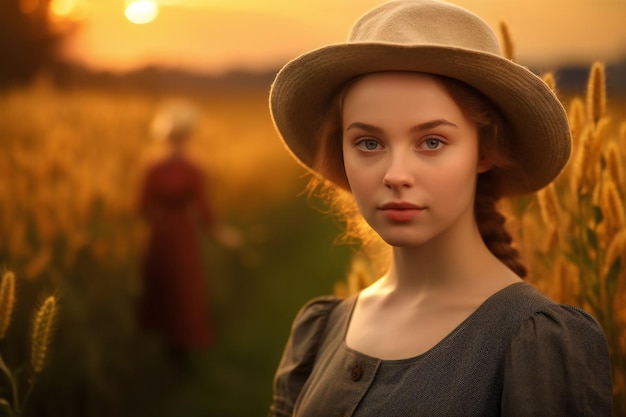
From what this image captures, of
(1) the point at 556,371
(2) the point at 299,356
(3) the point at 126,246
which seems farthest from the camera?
(3) the point at 126,246

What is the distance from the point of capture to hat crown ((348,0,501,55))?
1.38 metres

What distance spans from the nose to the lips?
32mm

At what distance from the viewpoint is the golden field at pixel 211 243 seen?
1.73 m

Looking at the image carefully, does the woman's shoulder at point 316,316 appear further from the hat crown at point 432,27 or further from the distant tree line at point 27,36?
the distant tree line at point 27,36

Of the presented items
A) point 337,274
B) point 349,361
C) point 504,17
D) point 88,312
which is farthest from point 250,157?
point 349,361

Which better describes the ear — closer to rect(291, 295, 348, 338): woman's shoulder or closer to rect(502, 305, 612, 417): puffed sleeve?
rect(502, 305, 612, 417): puffed sleeve

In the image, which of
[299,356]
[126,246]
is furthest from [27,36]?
[299,356]

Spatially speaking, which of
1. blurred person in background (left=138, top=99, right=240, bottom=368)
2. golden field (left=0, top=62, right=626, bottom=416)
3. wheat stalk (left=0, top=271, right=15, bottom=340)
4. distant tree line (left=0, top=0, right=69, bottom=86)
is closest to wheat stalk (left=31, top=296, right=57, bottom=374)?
wheat stalk (left=0, top=271, right=15, bottom=340)

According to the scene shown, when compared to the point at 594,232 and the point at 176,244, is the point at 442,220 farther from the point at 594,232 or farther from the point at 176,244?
the point at 176,244

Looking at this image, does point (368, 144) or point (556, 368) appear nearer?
point (556, 368)

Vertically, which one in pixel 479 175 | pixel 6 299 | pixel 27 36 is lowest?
pixel 6 299

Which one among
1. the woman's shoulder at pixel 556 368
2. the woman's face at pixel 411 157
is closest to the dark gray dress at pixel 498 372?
the woman's shoulder at pixel 556 368

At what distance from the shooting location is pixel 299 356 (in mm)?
1692

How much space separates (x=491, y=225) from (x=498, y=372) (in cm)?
39
